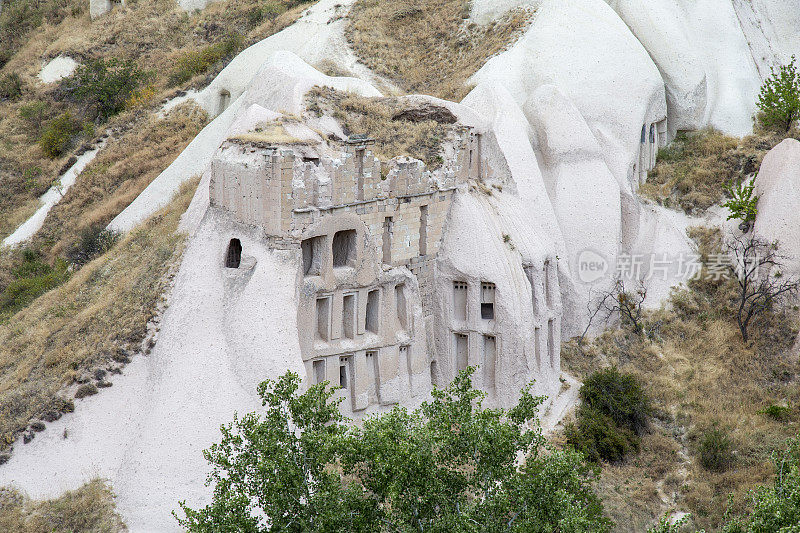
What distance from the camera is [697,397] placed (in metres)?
34.6

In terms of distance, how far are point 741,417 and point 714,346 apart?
A: 4.34 meters

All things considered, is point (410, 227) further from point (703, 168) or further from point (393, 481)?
point (703, 168)

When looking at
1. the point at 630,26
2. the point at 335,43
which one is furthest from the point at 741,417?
the point at 335,43

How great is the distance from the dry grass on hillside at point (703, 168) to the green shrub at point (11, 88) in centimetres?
4132

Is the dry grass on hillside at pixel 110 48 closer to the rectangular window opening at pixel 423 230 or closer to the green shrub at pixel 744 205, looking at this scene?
the rectangular window opening at pixel 423 230

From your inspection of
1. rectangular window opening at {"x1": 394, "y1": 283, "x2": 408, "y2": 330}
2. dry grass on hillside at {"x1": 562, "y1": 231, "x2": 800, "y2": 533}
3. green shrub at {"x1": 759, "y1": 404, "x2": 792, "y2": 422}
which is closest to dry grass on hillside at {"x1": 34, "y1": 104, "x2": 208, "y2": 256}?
rectangular window opening at {"x1": 394, "y1": 283, "x2": 408, "y2": 330}

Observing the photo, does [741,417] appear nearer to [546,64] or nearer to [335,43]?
[546,64]

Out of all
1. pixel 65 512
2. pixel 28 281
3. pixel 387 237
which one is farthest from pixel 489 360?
pixel 28 281

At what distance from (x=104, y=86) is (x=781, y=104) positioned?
38.4m

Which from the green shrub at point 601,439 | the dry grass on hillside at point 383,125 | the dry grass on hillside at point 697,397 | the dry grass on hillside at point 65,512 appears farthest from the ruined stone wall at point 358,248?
the dry grass on hillside at point 65,512

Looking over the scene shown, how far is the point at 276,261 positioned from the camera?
26.8 meters

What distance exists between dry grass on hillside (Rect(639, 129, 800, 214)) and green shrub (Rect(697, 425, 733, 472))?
13.9 metres

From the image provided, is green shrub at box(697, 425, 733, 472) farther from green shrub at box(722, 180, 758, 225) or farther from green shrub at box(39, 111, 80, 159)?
green shrub at box(39, 111, 80, 159)

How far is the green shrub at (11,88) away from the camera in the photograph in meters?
59.0
